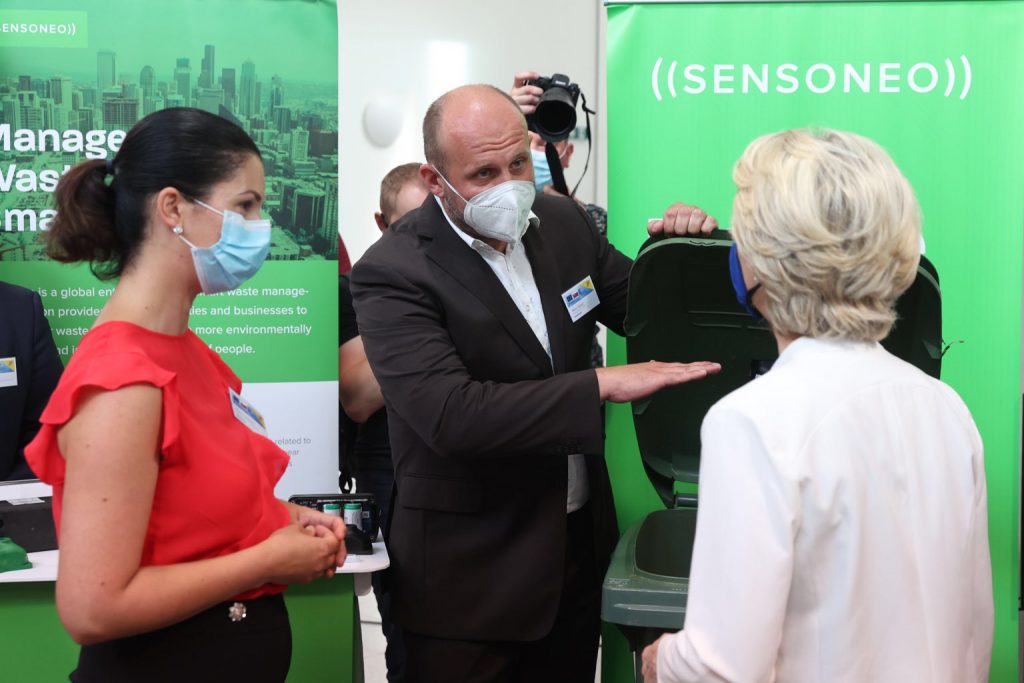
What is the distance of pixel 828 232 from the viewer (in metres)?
1.21

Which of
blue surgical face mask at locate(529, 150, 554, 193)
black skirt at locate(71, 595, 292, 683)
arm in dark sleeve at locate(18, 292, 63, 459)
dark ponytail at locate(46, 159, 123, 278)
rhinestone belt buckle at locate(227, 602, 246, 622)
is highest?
blue surgical face mask at locate(529, 150, 554, 193)

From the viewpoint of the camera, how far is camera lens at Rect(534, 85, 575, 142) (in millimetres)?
2559

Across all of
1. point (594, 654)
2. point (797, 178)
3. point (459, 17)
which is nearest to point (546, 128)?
point (594, 654)

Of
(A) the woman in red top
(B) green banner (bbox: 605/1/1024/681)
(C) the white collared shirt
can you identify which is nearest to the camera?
(A) the woman in red top

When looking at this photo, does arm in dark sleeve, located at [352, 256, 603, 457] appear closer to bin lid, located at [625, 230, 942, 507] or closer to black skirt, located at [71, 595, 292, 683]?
bin lid, located at [625, 230, 942, 507]

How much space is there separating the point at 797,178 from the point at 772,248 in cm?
9

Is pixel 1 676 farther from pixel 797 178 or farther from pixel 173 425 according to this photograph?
pixel 797 178

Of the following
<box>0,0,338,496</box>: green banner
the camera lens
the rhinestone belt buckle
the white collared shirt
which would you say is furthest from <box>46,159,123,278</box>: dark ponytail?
<box>0,0,338,496</box>: green banner

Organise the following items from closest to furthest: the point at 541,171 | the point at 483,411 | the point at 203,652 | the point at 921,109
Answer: the point at 203,652
the point at 483,411
the point at 921,109
the point at 541,171

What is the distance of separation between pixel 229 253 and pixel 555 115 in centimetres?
123

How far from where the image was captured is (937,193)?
8.04 feet

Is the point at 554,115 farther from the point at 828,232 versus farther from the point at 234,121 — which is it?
the point at 828,232

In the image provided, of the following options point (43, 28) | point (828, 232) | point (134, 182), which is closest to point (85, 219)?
point (134, 182)

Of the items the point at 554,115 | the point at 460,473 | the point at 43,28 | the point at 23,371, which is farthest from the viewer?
the point at 43,28
